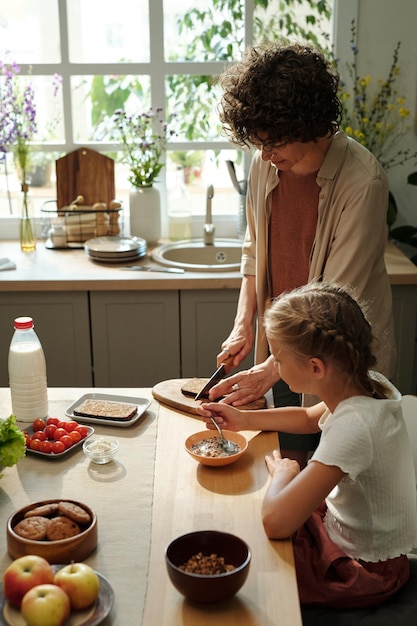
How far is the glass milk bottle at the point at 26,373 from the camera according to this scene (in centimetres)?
191

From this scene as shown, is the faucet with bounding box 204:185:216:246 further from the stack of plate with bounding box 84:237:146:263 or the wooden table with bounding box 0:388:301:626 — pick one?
the wooden table with bounding box 0:388:301:626

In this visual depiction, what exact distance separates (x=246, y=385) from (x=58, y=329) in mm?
1361

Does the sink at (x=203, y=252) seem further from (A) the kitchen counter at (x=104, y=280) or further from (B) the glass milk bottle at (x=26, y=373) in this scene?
(B) the glass milk bottle at (x=26, y=373)

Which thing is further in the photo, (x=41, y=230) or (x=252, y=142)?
(x=41, y=230)

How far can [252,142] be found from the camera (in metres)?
2.05

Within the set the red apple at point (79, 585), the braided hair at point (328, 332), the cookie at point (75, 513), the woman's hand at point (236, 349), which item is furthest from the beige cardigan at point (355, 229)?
the red apple at point (79, 585)

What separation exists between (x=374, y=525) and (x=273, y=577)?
0.29 meters

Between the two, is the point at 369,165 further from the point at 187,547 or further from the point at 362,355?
the point at 187,547

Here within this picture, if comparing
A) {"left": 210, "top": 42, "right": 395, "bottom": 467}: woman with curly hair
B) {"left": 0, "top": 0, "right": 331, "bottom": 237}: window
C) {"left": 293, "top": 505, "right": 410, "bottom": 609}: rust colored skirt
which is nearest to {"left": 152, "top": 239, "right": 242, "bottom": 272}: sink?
{"left": 0, "top": 0, "right": 331, "bottom": 237}: window

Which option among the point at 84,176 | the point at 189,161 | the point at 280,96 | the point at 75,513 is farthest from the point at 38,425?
the point at 189,161

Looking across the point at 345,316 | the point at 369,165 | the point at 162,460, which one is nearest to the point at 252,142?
the point at 369,165

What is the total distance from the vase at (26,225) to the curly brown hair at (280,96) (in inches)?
63.8

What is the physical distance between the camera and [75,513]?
1464 mm

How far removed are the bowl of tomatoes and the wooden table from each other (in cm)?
2
